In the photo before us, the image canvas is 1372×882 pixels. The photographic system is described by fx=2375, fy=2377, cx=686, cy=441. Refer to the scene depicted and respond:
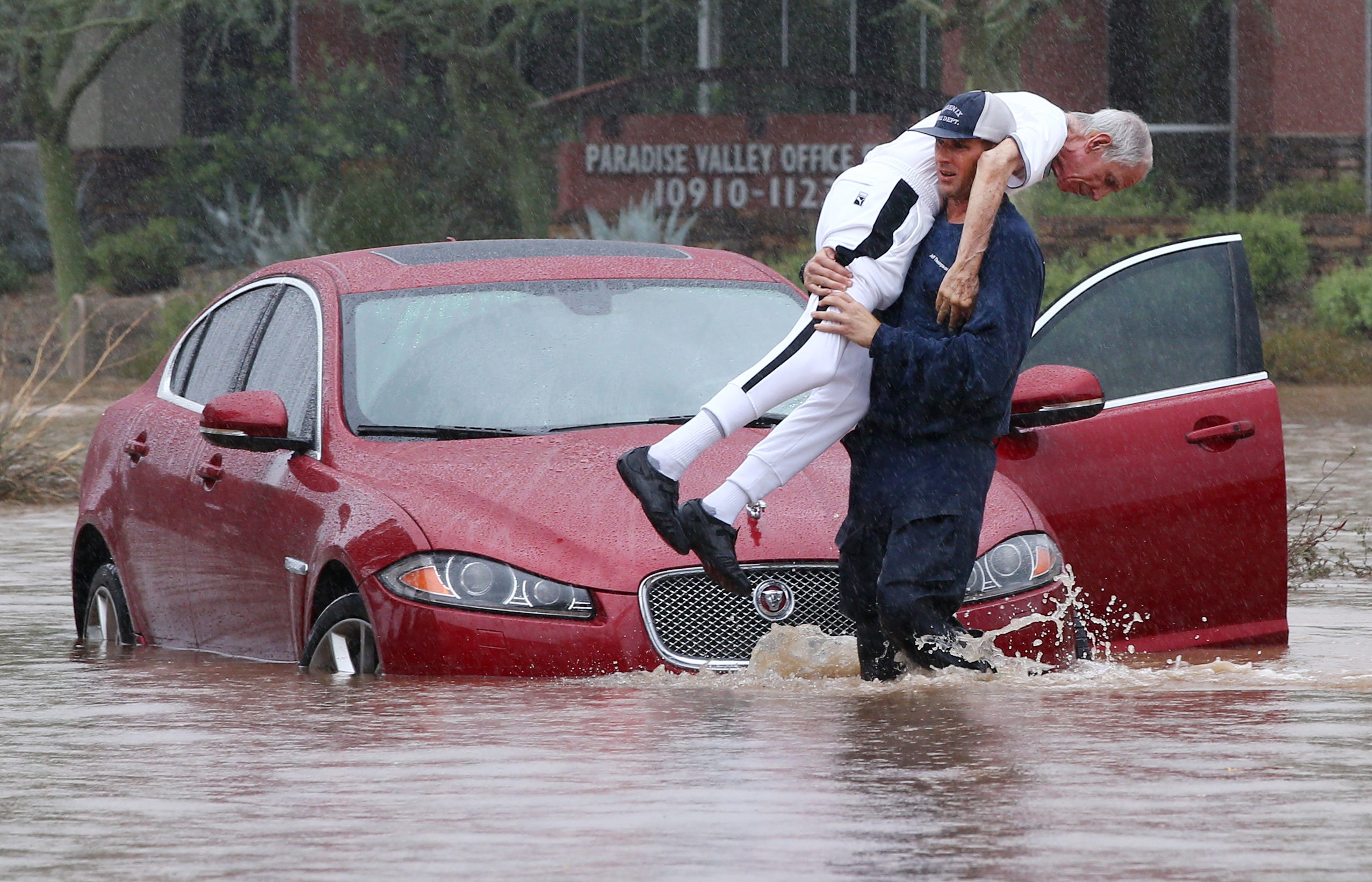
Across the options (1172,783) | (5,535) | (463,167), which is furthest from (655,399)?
(463,167)

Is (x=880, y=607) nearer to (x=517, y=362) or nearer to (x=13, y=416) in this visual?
(x=517, y=362)

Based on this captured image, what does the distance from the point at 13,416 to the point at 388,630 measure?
9044mm

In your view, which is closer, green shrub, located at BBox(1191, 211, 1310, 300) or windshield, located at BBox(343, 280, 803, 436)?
windshield, located at BBox(343, 280, 803, 436)

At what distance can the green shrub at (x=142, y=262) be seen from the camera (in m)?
27.4

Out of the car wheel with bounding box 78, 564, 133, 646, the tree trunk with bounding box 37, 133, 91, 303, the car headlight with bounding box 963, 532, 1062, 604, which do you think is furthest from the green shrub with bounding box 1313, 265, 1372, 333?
the car headlight with bounding box 963, 532, 1062, 604

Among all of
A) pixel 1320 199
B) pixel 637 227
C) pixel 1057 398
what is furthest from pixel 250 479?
pixel 1320 199

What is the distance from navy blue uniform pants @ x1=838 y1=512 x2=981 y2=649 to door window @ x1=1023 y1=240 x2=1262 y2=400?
1.86m

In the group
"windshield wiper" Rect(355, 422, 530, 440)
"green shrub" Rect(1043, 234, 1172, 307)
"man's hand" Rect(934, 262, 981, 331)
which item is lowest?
"windshield wiper" Rect(355, 422, 530, 440)

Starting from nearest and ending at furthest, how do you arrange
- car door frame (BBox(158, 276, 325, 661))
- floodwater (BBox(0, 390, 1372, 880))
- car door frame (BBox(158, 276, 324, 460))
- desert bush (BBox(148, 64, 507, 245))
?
floodwater (BBox(0, 390, 1372, 880)) → car door frame (BBox(158, 276, 325, 661)) → car door frame (BBox(158, 276, 324, 460)) → desert bush (BBox(148, 64, 507, 245))

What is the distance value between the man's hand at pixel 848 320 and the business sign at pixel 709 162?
21.1 meters

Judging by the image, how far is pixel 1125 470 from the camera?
723 cm

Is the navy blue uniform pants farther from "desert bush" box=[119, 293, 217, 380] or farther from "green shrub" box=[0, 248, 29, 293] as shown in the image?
"green shrub" box=[0, 248, 29, 293]

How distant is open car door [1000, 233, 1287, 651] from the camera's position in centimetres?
717

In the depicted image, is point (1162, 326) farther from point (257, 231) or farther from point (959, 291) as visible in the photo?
point (257, 231)
